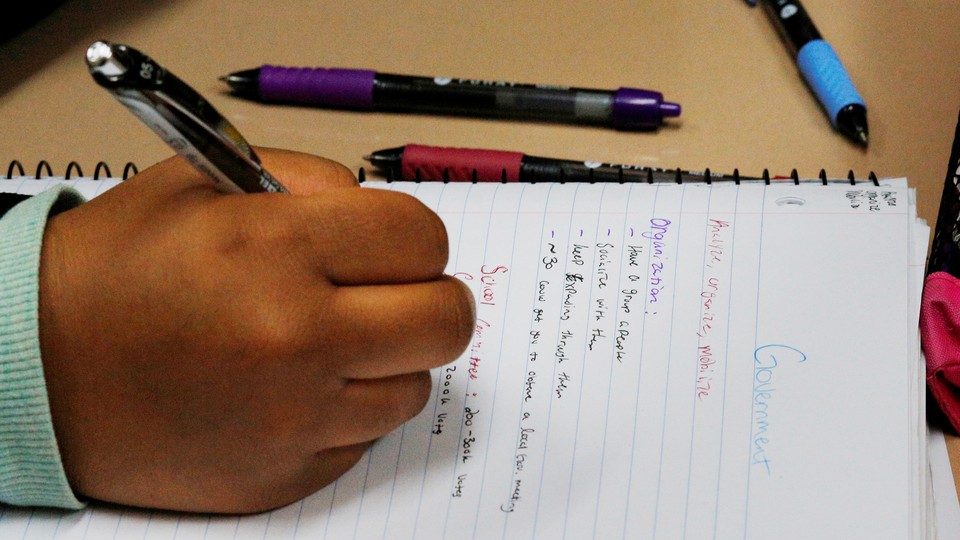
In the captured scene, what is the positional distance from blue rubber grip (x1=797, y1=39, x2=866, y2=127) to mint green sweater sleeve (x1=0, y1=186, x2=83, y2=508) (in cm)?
47

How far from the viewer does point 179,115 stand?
0.33 meters

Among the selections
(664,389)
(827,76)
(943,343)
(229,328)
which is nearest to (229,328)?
(229,328)

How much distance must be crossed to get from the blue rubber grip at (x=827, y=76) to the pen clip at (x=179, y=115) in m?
0.39

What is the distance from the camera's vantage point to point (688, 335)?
1.43ft

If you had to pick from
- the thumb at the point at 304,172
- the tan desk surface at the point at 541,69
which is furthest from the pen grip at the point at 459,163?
the thumb at the point at 304,172

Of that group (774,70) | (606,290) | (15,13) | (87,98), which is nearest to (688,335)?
(606,290)

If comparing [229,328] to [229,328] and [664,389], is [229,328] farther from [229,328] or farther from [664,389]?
[664,389]

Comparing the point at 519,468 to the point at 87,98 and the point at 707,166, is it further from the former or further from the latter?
the point at 87,98

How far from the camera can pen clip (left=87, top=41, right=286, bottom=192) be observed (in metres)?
0.30

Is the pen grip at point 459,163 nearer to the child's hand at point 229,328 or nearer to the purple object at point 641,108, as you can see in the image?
the purple object at point 641,108

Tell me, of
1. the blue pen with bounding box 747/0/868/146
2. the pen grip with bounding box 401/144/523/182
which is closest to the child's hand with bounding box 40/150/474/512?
the pen grip with bounding box 401/144/523/182

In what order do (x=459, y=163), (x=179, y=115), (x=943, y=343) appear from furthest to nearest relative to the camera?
1. (x=459, y=163)
2. (x=943, y=343)
3. (x=179, y=115)

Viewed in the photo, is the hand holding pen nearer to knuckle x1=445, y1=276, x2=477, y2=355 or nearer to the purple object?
knuckle x1=445, y1=276, x2=477, y2=355

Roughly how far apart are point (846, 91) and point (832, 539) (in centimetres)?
35
